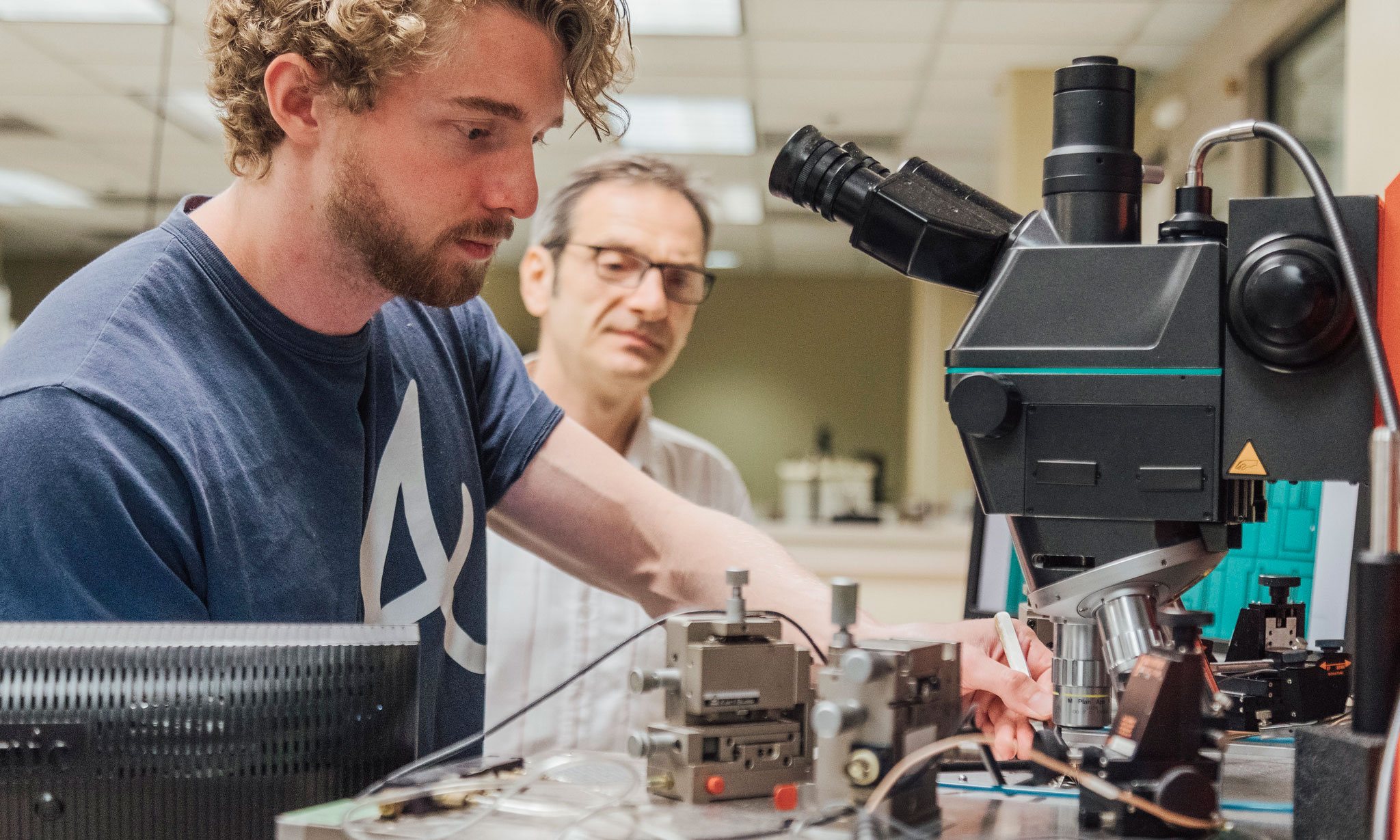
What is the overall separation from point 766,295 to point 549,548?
9.22 meters

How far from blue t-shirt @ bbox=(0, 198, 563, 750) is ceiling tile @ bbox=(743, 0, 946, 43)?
10.6 ft

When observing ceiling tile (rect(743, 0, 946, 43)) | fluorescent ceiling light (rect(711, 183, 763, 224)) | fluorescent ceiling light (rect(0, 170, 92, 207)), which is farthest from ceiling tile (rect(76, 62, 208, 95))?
fluorescent ceiling light (rect(711, 183, 763, 224))

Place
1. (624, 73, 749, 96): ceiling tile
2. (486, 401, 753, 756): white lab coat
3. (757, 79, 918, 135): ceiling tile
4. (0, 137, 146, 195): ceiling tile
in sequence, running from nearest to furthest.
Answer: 1. (486, 401, 753, 756): white lab coat
2. (624, 73, 749, 96): ceiling tile
3. (757, 79, 918, 135): ceiling tile
4. (0, 137, 146, 195): ceiling tile

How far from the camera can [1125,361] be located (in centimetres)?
71

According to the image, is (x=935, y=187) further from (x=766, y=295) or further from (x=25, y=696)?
(x=766, y=295)

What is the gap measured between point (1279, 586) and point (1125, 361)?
0.50 m

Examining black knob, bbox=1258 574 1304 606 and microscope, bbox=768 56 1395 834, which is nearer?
microscope, bbox=768 56 1395 834

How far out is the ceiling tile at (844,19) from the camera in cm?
417

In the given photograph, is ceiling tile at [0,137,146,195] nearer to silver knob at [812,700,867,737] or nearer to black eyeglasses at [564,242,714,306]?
black eyeglasses at [564,242,714,306]

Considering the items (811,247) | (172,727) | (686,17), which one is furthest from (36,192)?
(172,727)

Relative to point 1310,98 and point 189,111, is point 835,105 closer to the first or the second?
point 1310,98

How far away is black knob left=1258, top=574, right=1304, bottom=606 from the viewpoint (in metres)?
1.07

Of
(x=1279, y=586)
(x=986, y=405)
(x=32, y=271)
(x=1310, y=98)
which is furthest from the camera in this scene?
(x=32, y=271)

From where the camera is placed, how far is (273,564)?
3.20 ft
